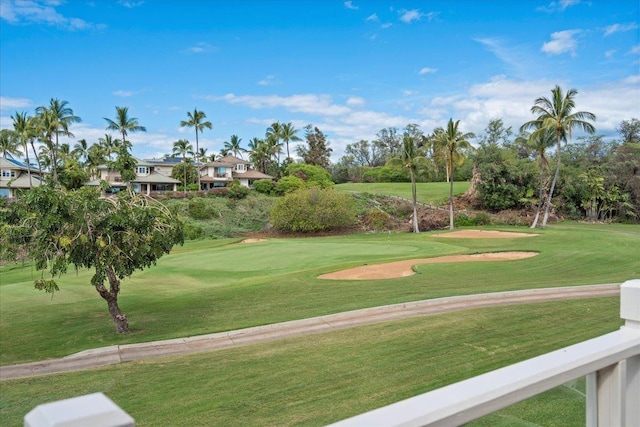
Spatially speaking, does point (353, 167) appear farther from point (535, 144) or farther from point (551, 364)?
point (551, 364)

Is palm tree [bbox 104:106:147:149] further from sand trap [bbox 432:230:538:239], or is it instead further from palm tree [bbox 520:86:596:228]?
palm tree [bbox 520:86:596:228]

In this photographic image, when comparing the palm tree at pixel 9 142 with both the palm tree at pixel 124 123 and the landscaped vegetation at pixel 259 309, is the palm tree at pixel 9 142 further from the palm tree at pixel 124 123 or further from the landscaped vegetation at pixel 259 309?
the landscaped vegetation at pixel 259 309

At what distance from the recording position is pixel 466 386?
149 centimetres

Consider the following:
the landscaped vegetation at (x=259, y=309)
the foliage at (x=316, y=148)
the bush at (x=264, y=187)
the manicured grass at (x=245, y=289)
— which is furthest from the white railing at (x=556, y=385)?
the foliage at (x=316, y=148)

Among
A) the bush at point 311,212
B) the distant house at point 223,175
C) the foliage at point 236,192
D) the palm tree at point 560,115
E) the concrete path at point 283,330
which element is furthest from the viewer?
the distant house at point 223,175

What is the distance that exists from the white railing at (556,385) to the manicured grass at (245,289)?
10.5 m

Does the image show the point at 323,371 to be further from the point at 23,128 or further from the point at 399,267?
the point at 23,128

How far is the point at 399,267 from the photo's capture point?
19.8 metres

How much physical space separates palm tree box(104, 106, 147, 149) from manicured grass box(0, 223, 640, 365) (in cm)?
3962

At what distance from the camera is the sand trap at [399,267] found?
60.1ft

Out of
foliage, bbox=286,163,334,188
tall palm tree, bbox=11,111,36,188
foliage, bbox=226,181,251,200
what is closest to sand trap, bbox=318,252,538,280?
foliage, bbox=226,181,251,200

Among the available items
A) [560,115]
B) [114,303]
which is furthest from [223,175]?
[114,303]

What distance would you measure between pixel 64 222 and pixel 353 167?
74.9m

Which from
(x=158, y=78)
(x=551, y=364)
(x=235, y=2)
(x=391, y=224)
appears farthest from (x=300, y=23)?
(x=551, y=364)
